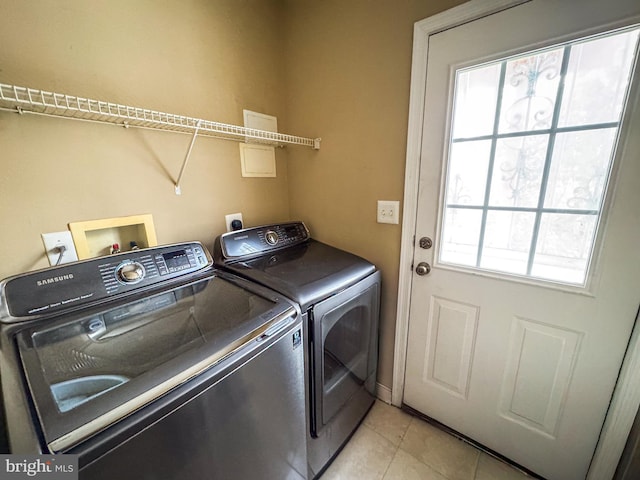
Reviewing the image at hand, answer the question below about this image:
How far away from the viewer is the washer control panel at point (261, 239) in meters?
1.29

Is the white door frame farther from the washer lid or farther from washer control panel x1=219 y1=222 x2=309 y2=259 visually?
washer control panel x1=219 y1=222 x2=309 y2=259

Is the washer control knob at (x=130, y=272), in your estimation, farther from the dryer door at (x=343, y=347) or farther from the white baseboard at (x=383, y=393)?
the white baseboard at (x=383, y=393)

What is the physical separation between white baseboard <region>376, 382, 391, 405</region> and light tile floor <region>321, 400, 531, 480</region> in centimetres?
13

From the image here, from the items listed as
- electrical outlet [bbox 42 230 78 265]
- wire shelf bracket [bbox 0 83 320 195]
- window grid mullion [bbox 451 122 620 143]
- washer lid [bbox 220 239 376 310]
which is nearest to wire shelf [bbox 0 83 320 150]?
wire shelf bracket [bbox 0 83 320 195]

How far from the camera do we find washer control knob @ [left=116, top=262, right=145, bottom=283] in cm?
93

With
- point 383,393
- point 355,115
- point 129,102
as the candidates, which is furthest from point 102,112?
point 383,393

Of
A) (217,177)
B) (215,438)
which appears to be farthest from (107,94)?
(215,438)

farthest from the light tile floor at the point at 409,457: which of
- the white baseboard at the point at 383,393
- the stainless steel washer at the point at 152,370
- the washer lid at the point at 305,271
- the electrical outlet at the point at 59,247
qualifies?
the electrical outlet at the point at 59,247

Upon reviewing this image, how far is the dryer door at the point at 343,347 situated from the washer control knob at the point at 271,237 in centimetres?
55

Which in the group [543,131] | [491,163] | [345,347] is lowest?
[345,347]

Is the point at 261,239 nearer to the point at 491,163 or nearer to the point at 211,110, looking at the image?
the point at 211,110

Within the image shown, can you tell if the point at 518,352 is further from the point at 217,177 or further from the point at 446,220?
the point at 217,177

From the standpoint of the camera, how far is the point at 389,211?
141cm

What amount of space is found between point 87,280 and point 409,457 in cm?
167
